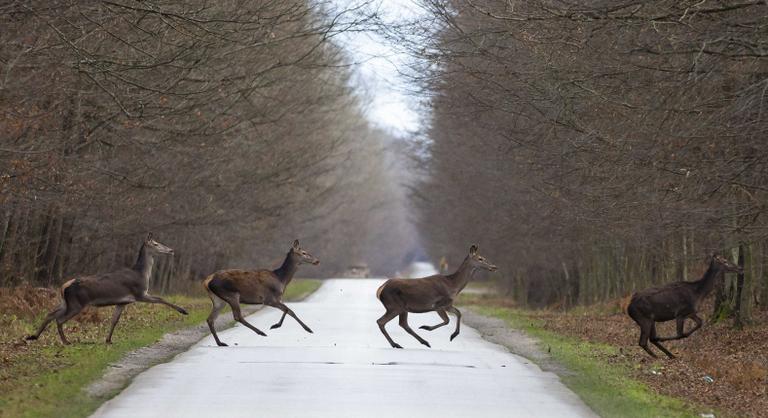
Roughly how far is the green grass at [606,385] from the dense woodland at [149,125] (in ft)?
20.6

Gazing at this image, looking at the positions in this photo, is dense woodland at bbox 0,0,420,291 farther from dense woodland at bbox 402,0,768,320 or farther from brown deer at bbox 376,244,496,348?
brown deer at bbox 376,244,496,348

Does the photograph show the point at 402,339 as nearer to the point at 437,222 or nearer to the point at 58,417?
the point at 58,417

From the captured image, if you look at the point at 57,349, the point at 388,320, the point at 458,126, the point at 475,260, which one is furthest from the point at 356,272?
the point at 57,349

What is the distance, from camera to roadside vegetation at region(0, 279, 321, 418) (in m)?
13.8

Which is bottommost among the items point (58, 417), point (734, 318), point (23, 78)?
point (58, 417)

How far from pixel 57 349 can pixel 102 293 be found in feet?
4.11

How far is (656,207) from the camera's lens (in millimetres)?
20672

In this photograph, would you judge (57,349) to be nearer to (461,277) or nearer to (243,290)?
(243,290)

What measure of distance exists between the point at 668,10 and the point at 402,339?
10245 millimetres

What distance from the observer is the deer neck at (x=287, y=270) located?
80.8 feet

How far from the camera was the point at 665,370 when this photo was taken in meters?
19.0

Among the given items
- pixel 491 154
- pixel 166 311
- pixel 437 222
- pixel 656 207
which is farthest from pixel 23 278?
pixel 437 222

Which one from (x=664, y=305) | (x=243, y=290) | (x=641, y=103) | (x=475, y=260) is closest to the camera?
(x=641, y=103)

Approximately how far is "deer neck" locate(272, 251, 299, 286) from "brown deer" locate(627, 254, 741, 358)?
6589 millimetres
